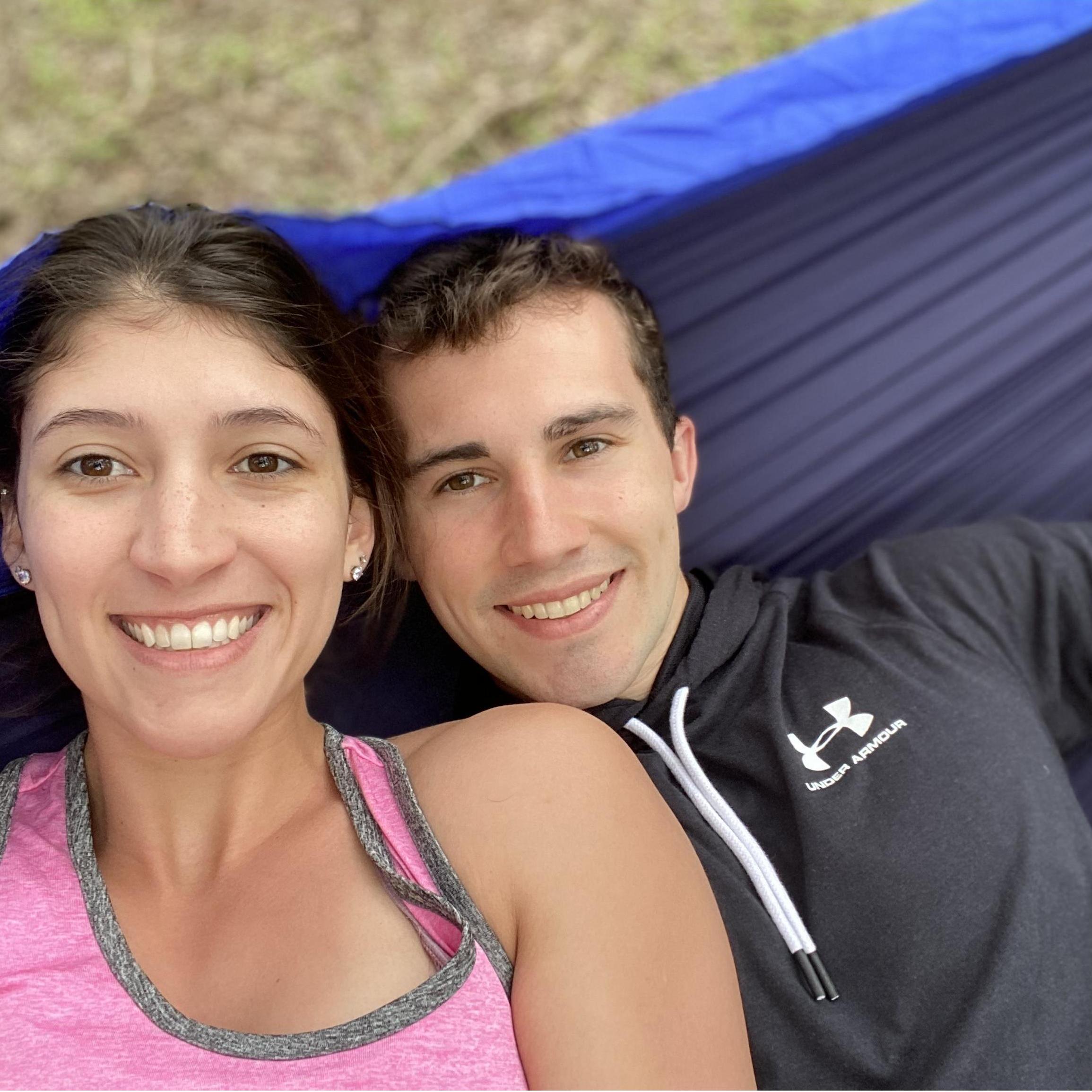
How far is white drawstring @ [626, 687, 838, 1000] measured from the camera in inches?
50.0

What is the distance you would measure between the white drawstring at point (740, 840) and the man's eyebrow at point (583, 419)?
0.36 m

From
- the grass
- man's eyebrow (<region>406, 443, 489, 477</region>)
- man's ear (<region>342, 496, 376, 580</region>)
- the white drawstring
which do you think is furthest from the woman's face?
the grass

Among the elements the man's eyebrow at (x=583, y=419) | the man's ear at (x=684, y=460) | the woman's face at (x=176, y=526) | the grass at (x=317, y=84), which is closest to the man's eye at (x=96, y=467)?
the woman's face at (x=176, y=526)

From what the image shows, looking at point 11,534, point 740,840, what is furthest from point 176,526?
point 740,840

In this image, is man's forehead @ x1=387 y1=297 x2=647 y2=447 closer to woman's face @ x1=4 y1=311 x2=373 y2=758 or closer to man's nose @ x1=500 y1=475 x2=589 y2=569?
man's nose @ x1=500 y1=475 x2=589 y2=569

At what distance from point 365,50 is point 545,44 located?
0.51m

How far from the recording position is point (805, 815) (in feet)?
4.39

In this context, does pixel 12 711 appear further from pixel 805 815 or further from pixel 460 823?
pixel 805 815

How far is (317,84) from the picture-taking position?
324 centimetres

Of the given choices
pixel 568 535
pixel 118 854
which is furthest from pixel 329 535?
pixel 118 854

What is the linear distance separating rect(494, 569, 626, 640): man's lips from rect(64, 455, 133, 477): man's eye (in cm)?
52

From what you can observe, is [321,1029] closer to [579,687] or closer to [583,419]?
[579,687]

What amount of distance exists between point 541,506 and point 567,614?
0.16 metres

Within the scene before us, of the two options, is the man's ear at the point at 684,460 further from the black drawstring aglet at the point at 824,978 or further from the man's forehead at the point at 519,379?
the black drawstring aglet at the point at 824,978
